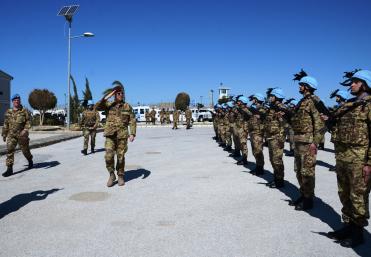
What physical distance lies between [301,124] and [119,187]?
3.88 metres

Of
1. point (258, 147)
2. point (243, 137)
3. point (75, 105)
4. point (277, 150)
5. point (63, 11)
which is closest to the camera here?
point (277, 150)

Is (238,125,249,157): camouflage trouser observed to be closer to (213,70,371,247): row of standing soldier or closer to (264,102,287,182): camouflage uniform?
(213,70,371,247): row of standing soldier

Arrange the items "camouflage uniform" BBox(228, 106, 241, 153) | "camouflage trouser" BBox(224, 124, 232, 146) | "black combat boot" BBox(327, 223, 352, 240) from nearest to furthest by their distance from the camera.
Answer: "black combat boot" BBox(327, 223, 352, 240), "camouflage uniform" BBox(228, 106, 241, 153), "camouflage trouser" BBox(224, 124, 232, 146)

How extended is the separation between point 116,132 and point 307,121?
4043mm

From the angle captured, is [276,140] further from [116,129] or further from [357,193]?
[116,129]

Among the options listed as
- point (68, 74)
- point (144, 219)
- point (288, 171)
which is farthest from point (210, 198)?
point (68, 74)

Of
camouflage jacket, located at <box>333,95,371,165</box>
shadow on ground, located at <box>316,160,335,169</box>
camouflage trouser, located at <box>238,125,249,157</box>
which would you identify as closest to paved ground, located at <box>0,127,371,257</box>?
camouflage jacket, located at <box>333,95,371,165</box>

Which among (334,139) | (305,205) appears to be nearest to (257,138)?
(305,205)

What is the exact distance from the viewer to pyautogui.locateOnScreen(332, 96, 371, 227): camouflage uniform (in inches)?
173

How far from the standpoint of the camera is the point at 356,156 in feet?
14.6

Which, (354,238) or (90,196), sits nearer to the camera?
(354,238)

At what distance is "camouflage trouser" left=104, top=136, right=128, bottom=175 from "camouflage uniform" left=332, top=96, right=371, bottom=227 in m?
4.83

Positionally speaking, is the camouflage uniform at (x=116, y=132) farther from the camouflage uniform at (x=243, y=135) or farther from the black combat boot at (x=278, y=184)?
the camouflage uniform at (x=243, y=135)

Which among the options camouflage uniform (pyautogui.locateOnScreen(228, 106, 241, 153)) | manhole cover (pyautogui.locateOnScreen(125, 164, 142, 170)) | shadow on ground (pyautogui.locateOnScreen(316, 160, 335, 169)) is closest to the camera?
manhole cover (pyautogui.locateOnScreen(125, 164, 142, 170))
